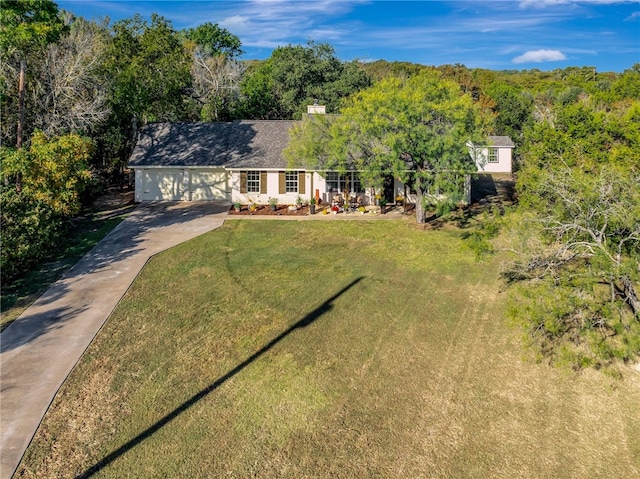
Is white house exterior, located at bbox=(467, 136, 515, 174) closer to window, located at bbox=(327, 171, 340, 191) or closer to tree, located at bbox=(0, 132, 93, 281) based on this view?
window, located at bbox=(327, 171, 340, 191)

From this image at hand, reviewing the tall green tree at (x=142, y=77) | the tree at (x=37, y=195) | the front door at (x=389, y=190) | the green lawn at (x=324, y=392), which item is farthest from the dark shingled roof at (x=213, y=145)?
the green lawn at (x=324, y=392)

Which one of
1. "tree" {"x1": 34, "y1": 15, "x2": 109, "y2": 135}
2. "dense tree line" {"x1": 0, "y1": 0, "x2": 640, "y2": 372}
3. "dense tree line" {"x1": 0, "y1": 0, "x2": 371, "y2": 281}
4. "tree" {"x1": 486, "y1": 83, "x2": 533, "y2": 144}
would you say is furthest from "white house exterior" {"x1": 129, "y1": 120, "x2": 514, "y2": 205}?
"tree" {"x1": 486, "y1": 83, "x2": 533, "y2": 144}

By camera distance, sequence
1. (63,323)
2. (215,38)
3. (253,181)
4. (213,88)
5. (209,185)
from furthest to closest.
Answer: (215,38), (213,88), (209,185), (253,181), (63,323)

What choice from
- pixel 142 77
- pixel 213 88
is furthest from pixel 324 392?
pixel 213 88

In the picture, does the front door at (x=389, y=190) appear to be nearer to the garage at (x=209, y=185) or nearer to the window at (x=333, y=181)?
the window at (x=333, y=181)

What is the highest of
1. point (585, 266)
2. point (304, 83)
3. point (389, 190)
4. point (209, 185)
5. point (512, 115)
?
point (304, 83)

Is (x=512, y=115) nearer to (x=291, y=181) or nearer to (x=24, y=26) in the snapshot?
(x=291, y=181)

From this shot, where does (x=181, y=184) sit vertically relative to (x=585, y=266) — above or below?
above
